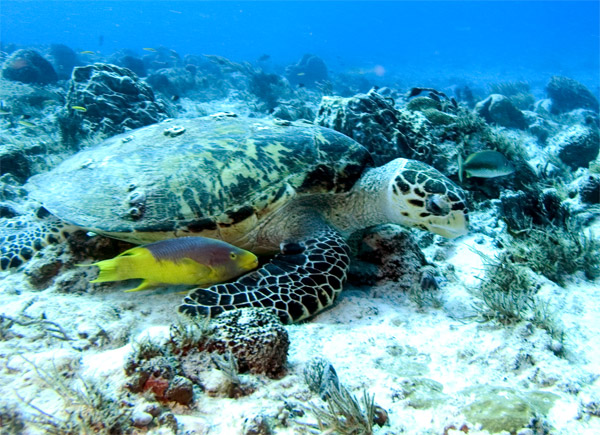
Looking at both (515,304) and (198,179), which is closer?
(515,304)

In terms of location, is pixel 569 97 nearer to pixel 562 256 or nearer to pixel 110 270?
pixel 562 256

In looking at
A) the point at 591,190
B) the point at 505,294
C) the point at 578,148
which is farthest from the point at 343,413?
the point at 578,148

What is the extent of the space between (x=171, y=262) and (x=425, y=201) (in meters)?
2.26

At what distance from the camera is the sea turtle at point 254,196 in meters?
2.93

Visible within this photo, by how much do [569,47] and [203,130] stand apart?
72218 mm

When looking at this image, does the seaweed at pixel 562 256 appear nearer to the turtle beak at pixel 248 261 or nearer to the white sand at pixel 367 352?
the white sand at pixel 367 352

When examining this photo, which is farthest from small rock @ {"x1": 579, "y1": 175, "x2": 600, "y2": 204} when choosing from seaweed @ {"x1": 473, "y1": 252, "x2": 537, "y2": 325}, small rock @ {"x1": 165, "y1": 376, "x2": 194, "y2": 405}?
small rock @ {"x1": 165, "y1": 376, "x2": 194, "y2": 405}

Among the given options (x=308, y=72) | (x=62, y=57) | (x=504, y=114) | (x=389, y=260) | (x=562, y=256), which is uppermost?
(x=308, y=72)

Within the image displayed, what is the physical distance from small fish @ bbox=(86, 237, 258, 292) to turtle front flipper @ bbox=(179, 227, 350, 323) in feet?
0.60

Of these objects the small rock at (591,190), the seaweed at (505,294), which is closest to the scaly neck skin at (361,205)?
the seaweed at (505,294)

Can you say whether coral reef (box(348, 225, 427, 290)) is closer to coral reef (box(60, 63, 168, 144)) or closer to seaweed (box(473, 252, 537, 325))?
seaweed (box(473, 252, 537, 325))

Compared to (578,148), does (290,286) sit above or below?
below

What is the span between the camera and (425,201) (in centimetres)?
306

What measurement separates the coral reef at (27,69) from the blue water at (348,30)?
1460 inches
